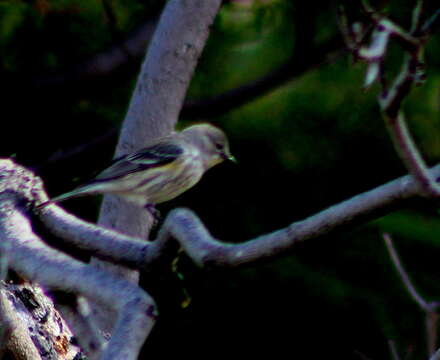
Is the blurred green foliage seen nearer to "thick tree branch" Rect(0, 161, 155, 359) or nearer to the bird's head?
the bird's head

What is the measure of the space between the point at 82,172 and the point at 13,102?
0.45 m

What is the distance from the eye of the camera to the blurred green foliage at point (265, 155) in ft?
11.9

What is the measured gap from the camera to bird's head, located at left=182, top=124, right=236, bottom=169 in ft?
10.3

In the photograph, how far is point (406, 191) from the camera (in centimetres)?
143

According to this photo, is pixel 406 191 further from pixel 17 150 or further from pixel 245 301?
pixel 17 150

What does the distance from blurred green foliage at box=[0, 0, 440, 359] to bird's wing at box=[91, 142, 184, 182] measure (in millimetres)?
516

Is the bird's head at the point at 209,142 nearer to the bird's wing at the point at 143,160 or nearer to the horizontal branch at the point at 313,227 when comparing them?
the bird's wing at the point at 143,160

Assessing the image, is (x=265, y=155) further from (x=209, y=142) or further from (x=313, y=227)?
(x=313, y=227)

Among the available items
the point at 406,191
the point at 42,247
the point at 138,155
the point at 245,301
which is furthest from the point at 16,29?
the point at 406,191

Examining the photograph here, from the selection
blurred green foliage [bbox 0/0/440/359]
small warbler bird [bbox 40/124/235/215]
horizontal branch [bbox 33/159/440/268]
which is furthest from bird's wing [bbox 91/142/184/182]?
horizontal branch [bbox 33/159/440/268]

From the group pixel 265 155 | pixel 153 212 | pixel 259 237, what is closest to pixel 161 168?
pixel 153 212

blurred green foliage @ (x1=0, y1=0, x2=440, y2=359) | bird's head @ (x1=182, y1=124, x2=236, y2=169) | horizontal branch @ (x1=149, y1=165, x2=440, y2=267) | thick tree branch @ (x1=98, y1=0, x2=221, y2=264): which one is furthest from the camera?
blurred green foliage @ (x1=0, y1=0, x2=440, y2=359)

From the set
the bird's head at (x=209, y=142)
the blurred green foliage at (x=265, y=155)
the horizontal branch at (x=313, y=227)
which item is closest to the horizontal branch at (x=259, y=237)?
the horizontal branch at (x=313, y=227)

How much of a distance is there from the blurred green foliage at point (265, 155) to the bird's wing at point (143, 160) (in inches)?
20.3
